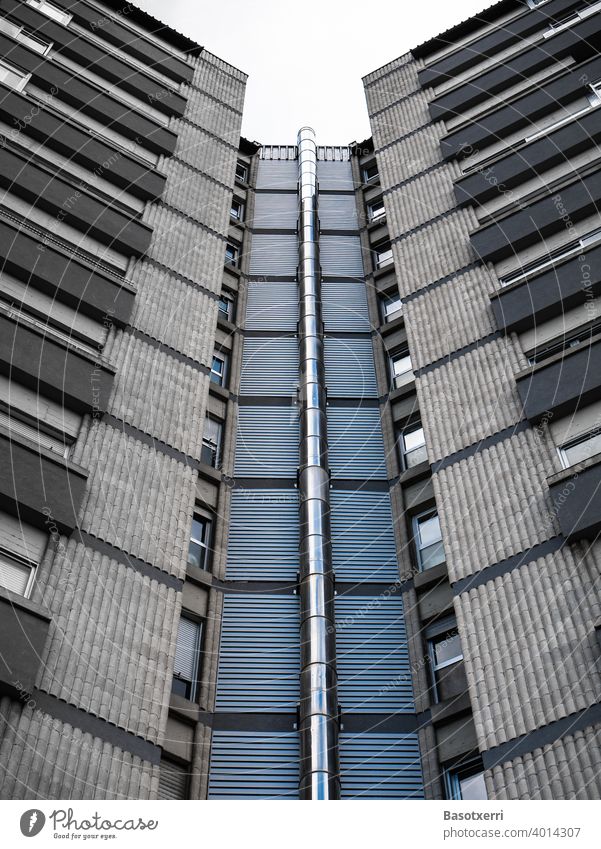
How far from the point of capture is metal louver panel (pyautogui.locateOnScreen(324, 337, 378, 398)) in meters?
27.5

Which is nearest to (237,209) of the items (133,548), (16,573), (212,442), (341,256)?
(341,256)

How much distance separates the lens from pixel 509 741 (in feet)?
52.9

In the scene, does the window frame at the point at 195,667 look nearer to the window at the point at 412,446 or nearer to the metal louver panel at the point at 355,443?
the metal louver panel at the point at 355,443

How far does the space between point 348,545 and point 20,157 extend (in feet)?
48.4

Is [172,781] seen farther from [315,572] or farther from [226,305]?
[226,305]

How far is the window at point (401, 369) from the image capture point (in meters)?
27.3

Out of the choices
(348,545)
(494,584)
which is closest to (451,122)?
(348,545)

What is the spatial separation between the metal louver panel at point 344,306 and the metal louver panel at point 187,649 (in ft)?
41.0

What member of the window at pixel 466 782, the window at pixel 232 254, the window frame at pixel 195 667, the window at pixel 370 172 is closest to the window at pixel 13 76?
the window at pixel 232 254

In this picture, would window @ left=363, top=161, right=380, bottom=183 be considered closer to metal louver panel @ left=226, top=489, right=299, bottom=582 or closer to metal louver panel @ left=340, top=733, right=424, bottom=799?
metal louver panel @ left=226, top=489, right=299, bottom=582

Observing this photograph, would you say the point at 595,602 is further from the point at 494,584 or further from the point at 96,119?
the point at 96,119

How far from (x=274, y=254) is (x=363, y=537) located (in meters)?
14.6

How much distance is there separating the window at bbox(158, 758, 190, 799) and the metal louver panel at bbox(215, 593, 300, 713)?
1.68 m

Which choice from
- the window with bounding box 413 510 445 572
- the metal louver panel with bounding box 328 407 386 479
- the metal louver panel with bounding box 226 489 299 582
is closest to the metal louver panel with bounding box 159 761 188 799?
the metal louver panel with bounding box 226 489 299 582
